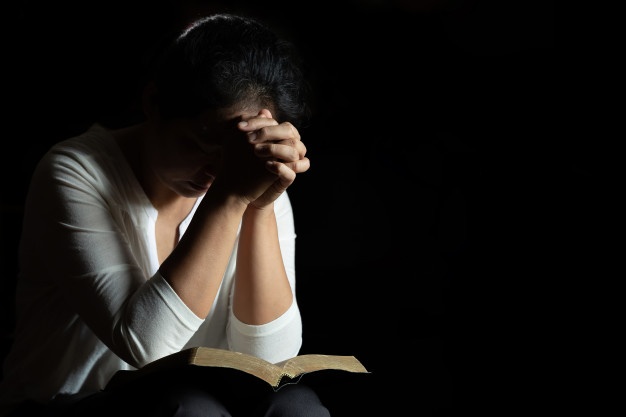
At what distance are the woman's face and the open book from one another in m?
0.29

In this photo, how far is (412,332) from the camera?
1671 mm

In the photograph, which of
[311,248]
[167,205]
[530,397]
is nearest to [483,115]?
[311,248]

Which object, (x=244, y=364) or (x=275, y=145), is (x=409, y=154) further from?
(x=244, y=364)

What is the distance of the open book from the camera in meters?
0.82

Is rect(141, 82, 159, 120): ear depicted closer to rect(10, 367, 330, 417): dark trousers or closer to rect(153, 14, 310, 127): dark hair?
rect(153, 14, 310, 127): dark hair

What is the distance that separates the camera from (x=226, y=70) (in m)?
1.02

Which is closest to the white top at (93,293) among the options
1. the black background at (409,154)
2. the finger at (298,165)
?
the finger at (298,165)

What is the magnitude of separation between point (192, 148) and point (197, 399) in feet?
1.16

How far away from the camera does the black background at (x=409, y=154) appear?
1.67m

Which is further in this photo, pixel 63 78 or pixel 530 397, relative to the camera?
pixel 63 78

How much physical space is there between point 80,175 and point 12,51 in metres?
0.85

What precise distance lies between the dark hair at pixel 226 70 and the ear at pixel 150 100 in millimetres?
14

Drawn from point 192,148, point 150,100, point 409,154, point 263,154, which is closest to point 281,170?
point 263,154

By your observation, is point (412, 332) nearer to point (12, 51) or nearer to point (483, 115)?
point (483, 115)
